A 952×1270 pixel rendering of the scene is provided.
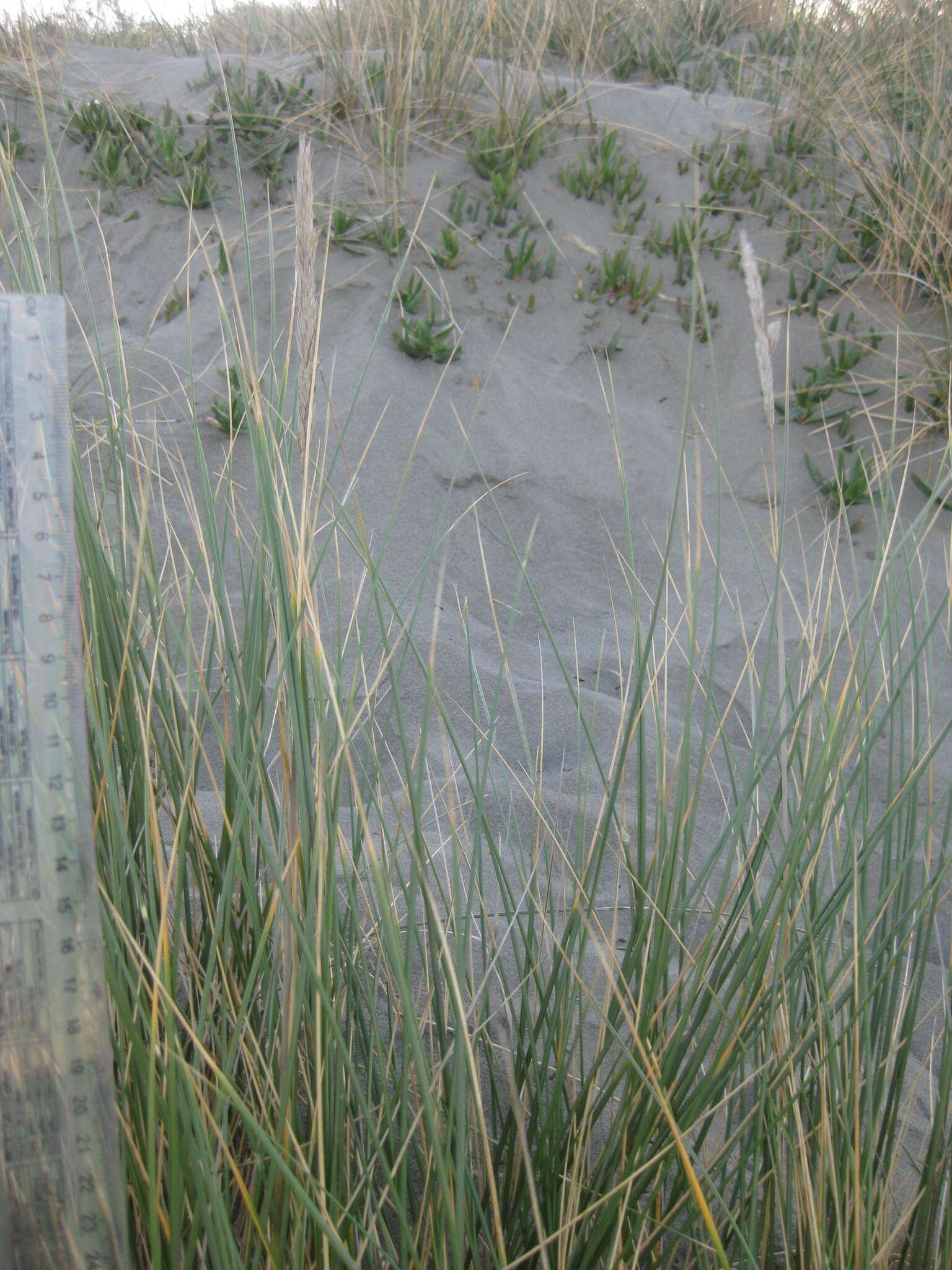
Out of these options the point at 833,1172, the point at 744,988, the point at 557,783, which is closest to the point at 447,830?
the point at 557,783

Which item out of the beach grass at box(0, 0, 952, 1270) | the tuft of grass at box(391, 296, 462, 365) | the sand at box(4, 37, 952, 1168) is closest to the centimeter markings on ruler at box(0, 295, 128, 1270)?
the beach grass at box(0, 0, 952, 1270)

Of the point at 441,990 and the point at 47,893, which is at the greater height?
the point at 47,893

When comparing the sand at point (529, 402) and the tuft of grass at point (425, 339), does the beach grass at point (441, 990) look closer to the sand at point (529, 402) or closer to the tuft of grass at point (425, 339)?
the sand at point (529, 402)

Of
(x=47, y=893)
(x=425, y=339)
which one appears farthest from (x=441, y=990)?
(x=425, y=339)

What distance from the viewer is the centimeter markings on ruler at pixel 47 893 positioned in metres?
0.86

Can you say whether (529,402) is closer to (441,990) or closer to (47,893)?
(441,990)

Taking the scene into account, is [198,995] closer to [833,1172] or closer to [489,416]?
[833,1172]

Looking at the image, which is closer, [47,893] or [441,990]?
[47,893]

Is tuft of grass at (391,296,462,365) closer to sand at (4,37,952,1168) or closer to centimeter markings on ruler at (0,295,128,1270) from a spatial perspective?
sand at (4,37,952,1168)

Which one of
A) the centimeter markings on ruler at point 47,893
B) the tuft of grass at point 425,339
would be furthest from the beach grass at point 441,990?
the tuft of grass at point 425,339

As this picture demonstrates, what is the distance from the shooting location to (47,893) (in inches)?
35.4

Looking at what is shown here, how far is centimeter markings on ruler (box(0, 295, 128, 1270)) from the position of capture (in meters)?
0.86

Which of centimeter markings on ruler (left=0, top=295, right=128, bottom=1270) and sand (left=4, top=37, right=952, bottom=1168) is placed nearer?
centimeter markings on ruler (left=0, top=295, right=128, bottom=1270)

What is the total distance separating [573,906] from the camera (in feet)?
3.77
